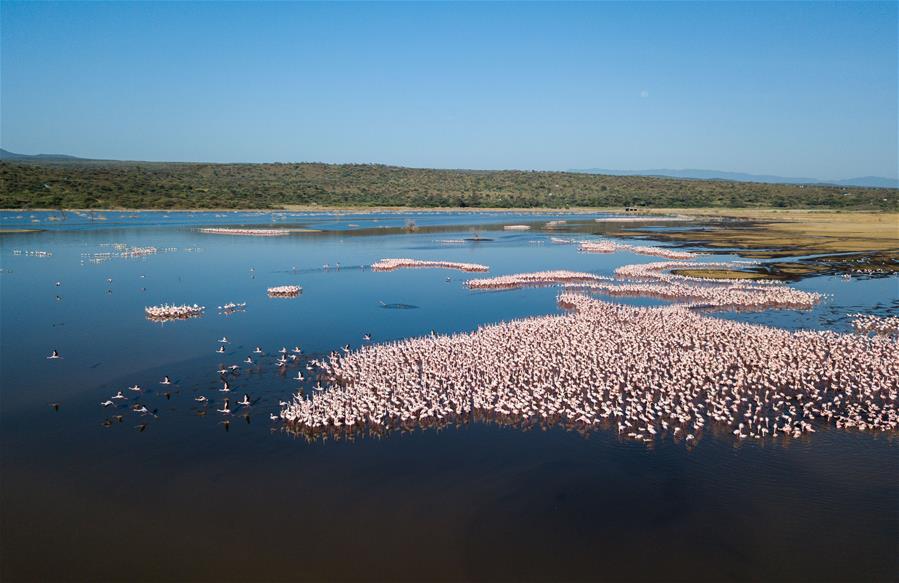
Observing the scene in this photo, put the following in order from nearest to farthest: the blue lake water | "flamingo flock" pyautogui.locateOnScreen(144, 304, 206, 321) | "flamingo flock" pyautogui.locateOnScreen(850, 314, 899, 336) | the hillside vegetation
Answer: the blue lake water → "flamingo flock" pyautogui.locateOnScreen(850, 314, 899, 336) → "flamingo flock" pyautogui.locateOnScreen(144, 304, 206, 321) → the hillside vegetation

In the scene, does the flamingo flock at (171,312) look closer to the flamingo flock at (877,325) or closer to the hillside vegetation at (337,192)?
the flamingo flock at (877,325)

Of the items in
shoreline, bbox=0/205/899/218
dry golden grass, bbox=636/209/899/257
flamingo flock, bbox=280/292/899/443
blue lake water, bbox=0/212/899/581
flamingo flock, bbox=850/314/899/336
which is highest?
shoreline, bbox=0/205/899/218

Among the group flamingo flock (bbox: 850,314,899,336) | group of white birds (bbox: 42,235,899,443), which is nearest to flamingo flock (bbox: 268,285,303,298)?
group of white birds (bbox: 42,235,899,443)

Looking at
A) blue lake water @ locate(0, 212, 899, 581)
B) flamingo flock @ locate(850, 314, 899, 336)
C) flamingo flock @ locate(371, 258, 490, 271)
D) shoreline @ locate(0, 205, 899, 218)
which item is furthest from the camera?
shoreline @ locate(0, 205, 899, 218)

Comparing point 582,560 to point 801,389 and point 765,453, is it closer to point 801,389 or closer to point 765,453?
point 765,453

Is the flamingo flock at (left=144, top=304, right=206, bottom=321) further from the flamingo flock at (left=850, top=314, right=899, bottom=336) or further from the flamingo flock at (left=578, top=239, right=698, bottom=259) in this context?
the flamingo flock at (left=578, top=239, right=698, bottom=259)

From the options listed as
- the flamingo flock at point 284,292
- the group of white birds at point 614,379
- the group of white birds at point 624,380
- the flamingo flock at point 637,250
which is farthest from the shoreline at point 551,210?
the group of white birds at point 624,380

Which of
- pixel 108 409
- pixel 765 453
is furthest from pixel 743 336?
pixel 108 409
